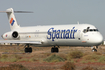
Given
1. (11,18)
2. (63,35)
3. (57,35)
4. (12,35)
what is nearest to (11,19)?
(11,18)

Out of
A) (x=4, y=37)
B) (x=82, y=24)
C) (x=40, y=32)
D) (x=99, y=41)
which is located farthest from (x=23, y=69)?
(x=4, y=37)

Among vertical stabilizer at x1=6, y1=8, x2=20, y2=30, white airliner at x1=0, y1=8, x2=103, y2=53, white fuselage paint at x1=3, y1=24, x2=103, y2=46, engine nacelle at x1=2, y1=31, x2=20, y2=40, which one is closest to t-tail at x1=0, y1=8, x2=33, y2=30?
vertical stabilizer at x1=6, y1=8, x2=20, y2=30

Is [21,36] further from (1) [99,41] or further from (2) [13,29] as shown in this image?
(1) [99,41]

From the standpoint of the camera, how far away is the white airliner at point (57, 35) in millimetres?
27844

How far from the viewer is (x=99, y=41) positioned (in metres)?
26.8

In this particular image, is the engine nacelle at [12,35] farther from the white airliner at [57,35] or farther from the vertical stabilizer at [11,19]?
the vertical stabilizer at [11,19]

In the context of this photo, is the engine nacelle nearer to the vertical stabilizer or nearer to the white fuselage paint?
the white fuselage paint

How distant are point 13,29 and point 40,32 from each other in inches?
306

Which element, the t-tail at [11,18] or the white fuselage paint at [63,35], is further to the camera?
the t-tail at [11,18]

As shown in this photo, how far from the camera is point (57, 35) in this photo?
30688 mm

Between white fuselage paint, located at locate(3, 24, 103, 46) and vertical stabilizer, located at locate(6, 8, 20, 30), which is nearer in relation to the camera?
white fuselage paint, located at locate(3, 24, 103, 46)

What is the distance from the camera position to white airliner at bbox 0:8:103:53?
27.8 meters

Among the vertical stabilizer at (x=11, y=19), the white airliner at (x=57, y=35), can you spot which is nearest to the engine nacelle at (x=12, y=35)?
the white airliner at (x=57, y=35)

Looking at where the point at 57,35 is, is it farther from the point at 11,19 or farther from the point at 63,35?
the point at 11,19
